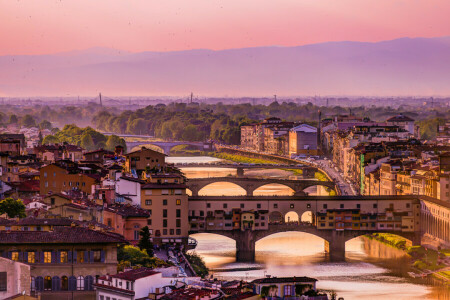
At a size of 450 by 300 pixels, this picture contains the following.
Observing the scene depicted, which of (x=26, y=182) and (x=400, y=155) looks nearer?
(x=26, y=182)

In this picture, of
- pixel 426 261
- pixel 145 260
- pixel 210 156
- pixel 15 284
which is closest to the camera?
pixel 15 284

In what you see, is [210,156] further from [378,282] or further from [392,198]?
[378,282]

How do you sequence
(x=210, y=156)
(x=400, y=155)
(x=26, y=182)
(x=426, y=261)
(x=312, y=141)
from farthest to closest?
(x=210, y=156), (x=312, y=141), (x=400, y=155), (x=26, y=182), (x=426, y=261)

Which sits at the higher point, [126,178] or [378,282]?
[126,178]

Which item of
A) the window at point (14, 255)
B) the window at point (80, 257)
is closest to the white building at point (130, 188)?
the window at point (80, 257)

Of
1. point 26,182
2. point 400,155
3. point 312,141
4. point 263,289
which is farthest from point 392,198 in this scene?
point 312,141
